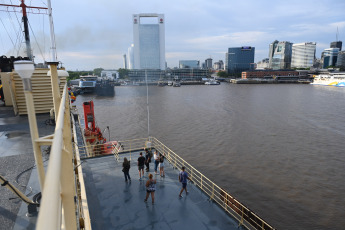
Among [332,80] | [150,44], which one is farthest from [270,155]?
[150,44]

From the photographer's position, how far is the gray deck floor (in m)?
7.86

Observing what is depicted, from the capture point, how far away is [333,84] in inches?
4291

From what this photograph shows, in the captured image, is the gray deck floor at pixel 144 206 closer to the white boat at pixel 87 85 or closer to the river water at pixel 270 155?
the river water at pixel 270 155

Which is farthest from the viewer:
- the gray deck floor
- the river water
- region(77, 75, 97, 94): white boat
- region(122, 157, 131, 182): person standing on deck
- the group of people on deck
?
region(77, 75, 97, 94): white boat

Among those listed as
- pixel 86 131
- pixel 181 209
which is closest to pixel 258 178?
pixel 181 209

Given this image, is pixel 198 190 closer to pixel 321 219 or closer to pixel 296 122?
pixel 321 219

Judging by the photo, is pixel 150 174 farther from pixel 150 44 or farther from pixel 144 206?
pixel 150 44

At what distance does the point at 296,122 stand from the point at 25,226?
1384 inches

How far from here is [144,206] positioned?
8.84 meters

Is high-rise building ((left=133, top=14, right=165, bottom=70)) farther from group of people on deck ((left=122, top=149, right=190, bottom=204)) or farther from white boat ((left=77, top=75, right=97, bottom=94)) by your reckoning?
group of people on deck ((left=122, top=149, right=190, bottom=204))

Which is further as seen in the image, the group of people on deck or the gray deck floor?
the group of people on deck

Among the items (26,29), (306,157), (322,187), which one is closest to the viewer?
(322,187)

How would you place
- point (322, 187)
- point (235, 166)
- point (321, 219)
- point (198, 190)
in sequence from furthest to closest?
point (235, 166)
point (322, 187)
point (321, 219)
point (198, 190)

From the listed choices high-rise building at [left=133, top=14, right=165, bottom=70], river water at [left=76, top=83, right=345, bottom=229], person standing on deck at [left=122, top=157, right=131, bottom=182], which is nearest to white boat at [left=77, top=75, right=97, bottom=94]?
river water at [left=76, top=83, right=345, bottom=229]
